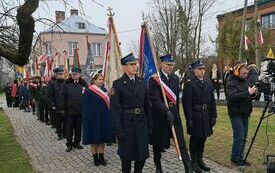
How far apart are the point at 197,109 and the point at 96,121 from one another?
2.33m

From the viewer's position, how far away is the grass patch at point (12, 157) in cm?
831

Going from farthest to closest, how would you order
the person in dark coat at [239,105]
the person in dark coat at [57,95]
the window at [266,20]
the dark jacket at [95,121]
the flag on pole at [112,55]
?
the window at [266,20] → the person in dark coat at [57,95] → the flag on pole at [112,55] → the dark jacket at [95,121] → the person in dark coat at [239,105]

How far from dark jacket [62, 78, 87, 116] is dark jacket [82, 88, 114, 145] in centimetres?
128

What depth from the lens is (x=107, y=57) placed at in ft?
35.3

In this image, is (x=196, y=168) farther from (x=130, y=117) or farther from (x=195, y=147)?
(x=130, y=117)

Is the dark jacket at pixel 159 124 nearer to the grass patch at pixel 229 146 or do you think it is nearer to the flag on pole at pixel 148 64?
the flag on pole at pixel 148 64

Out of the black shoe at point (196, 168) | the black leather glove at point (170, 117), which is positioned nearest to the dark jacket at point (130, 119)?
the black leather glove at point (170, 117)

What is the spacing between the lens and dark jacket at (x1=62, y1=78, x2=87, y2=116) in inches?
384

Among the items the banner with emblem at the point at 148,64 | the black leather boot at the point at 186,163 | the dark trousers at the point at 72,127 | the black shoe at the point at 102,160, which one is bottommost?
the black shoe at the point at 102,160

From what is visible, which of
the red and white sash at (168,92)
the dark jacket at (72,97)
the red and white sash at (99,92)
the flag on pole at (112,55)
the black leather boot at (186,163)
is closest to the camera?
the black leather boot at (186,163)

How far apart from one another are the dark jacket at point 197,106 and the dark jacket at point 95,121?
6.61 feet

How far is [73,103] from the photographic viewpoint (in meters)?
9.76

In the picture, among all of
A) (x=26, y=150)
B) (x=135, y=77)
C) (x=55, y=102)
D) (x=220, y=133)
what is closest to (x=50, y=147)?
(x=26, y=150)

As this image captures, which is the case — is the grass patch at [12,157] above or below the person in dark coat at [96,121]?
below
